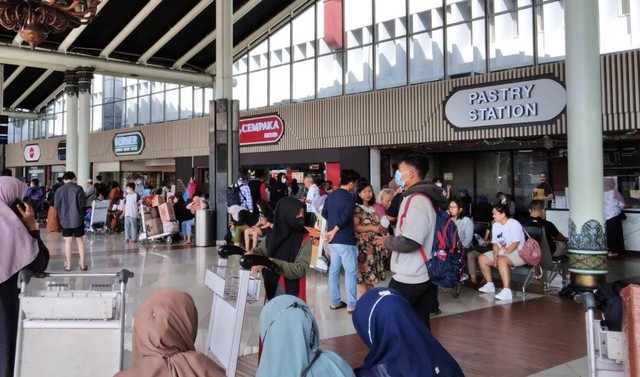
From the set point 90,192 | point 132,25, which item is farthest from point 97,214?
point 132,25

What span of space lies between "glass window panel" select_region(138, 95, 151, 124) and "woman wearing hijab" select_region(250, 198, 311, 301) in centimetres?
2231

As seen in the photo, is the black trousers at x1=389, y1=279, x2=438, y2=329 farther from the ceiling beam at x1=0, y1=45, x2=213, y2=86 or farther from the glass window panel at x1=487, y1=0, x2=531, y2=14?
the ceiling beam at x1=0, y1=45, x2=213, y2=86

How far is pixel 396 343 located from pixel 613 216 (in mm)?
10482

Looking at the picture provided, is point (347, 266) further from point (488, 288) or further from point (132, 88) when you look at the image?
point (132, 88)

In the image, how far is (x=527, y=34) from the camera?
42.2 feet

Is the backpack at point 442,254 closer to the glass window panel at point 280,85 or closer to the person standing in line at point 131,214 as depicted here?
the person standing in line at point 131,214

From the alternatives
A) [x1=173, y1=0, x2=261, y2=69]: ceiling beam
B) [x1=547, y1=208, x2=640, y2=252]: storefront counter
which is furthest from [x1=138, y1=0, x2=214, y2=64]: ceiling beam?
[x1=547, y1=208, x2=640, y2=252]: storefront counter

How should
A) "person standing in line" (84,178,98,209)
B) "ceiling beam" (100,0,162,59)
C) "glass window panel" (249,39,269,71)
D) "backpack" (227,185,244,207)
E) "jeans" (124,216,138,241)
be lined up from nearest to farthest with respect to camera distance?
1. "backpack" (227,185,244,207)
2. "jeans" (124,216,138,241)
3. "person standing in line" (84,178,98,209)
4. "ceiling beam" (100,0,162,59)
5. "glass window panel" (249,39,269,71)

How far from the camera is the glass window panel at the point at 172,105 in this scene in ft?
75.6

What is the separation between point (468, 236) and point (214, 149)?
768 cm

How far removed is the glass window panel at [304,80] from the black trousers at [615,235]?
10.1 metres

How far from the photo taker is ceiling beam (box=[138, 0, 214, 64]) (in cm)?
1718

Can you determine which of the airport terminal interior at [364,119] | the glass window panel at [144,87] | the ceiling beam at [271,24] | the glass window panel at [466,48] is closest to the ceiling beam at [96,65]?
the airport terminal interior at [364,119]

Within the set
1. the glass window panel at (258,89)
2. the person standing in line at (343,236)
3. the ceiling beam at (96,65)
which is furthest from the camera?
the glass window panel at (258,89)
